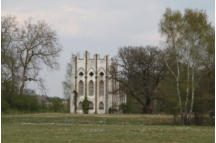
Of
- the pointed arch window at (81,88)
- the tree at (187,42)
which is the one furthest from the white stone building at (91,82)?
the tree at (187,42)

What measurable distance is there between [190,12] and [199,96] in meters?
7.07

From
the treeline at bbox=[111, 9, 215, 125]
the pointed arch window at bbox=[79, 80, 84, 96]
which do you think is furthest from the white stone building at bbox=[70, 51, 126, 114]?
the treeline at bbox=[111, 9, 215, 125]

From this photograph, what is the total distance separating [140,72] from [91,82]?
7.16 meters

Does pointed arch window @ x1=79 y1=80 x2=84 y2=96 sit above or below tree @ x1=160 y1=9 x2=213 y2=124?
below

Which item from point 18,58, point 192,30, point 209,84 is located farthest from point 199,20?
point 18,58

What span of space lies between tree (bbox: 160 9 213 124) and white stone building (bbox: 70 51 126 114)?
22.4 metres

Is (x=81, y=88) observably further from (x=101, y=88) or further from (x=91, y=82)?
(x=101, y=88)

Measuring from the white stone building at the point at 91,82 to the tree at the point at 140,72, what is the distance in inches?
72.4

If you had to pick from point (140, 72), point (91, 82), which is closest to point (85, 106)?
point (91, 82)

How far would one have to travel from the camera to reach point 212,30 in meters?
34.0

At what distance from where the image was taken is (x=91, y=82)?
5731cm

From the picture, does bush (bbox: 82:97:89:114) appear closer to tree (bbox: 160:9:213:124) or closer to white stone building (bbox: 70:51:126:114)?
white stone building (bbox: 70:51:126:114)

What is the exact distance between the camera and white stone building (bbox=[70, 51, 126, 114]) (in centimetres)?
5700

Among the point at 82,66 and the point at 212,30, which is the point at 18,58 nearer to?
the point at 82,66
